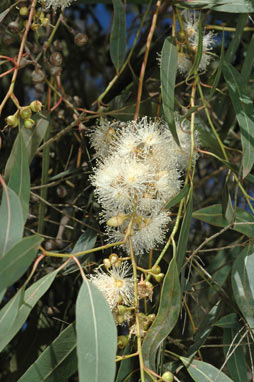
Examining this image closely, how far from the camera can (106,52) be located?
1755 millimetres

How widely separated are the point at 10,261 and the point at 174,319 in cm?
28

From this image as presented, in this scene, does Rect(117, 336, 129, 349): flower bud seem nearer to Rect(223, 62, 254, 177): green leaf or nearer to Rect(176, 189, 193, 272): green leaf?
Rect(176, 189, 193, 272): green leaf

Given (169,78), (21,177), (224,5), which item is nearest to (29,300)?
(21,177)

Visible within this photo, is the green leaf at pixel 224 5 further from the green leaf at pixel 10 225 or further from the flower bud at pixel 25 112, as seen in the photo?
the green leaf at pixel 10 225

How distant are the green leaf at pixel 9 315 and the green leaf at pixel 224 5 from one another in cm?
62

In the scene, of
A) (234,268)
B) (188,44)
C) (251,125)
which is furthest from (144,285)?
(188,44)

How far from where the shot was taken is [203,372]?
1007mm

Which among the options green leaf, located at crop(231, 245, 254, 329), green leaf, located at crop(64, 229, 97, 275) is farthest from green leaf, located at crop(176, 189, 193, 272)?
green leaf, located at crop(64, 229, 97, 275)

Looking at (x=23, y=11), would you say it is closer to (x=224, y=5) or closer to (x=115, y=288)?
(x=224, y=5)

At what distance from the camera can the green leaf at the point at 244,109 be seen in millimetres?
1075

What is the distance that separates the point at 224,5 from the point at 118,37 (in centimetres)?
21

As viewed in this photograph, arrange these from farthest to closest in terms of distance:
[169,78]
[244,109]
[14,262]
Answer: [244,109]
[169,78]
[14,262]

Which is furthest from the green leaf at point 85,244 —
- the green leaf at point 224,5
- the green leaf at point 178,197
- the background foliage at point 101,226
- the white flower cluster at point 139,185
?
the green leaf at point 224,5

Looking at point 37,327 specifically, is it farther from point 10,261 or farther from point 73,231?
point 10,261
